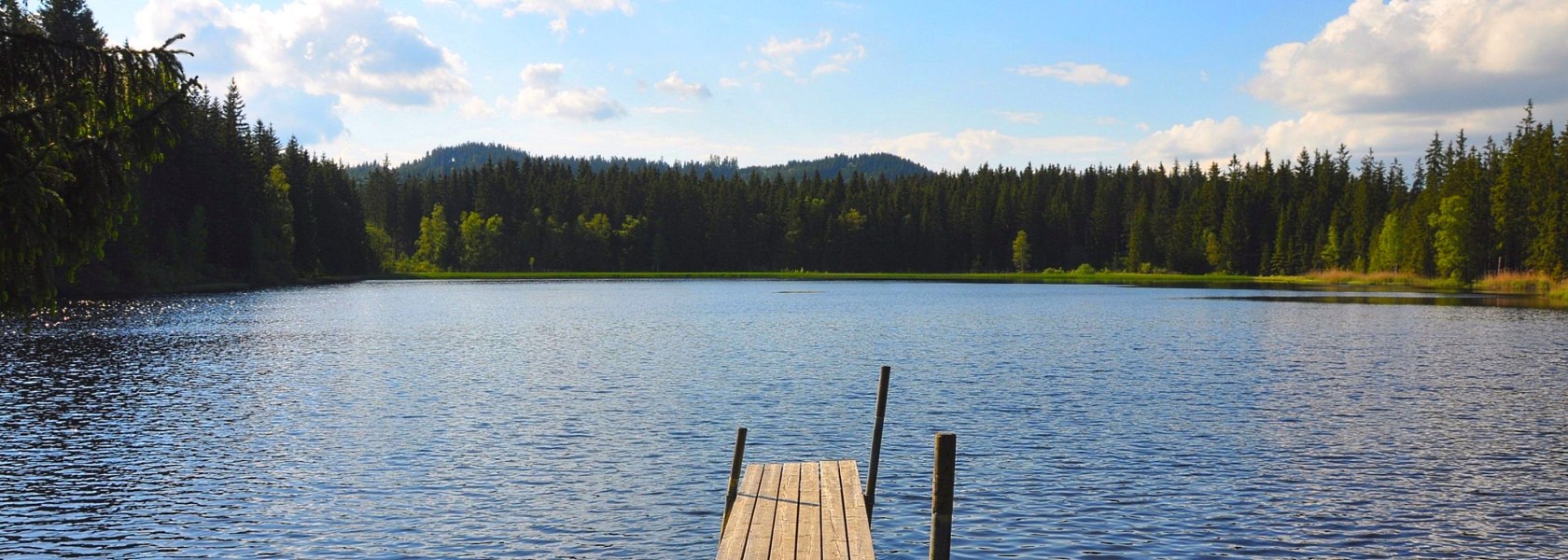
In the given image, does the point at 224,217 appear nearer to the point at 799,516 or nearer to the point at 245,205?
the point at 245,205

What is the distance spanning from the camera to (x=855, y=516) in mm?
13695

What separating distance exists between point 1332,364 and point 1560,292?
243 feet

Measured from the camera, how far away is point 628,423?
28.5 m

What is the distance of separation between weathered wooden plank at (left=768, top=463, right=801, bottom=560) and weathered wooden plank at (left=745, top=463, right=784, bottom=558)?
0.06 m

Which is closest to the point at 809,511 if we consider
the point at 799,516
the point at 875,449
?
the point at 799,516

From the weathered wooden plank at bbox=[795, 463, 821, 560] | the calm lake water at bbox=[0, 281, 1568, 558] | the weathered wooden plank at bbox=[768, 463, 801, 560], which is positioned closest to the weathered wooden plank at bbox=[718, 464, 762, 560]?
the weathered wooden plank at bbox=[768, 463, 801, 560]

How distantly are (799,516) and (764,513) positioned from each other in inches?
18.0

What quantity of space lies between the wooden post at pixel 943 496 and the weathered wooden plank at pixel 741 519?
2.18 meters

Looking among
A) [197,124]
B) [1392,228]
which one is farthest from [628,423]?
[1392,228]

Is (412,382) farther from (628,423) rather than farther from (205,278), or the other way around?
(205,278)

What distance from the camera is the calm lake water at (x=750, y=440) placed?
17609 millimetres

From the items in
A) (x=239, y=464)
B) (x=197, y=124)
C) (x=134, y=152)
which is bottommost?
(x=239, y=464)

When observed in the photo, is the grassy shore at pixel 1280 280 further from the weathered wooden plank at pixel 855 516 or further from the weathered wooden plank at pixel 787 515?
the weathered wooden plank at pixel 787 515

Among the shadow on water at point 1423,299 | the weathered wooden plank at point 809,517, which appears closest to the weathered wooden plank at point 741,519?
the weathered wooden plank at point 809,517
